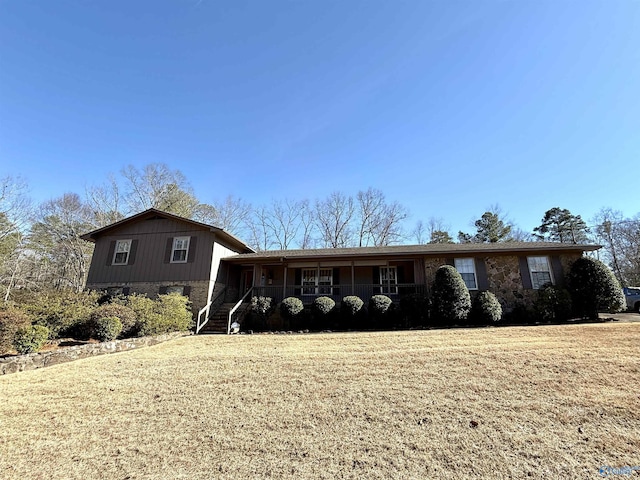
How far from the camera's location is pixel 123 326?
411 inches

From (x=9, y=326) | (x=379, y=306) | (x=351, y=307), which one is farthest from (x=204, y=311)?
(x=379, y=306)

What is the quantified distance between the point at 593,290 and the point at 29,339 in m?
18.5

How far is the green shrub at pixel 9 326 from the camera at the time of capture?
7074 millimetres

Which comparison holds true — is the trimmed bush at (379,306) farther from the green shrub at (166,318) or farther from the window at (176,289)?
the window at (176,289)

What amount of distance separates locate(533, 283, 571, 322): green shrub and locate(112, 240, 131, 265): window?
64.6 feet

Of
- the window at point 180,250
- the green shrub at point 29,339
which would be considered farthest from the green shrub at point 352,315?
the green shrub at point 29,339

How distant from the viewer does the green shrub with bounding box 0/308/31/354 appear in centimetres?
707

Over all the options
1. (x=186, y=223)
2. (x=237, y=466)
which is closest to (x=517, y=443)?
(x=237, y=466)

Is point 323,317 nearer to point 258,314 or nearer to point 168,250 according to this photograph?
point 258,314

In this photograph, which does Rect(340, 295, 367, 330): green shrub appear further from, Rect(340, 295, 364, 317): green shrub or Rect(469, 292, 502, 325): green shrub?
Rect(469, 292, 502, 325): green shrub

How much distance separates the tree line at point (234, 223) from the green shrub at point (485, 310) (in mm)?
18436

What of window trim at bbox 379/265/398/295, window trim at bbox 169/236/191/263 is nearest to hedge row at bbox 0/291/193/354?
window trim at bbox 169/236/191/263

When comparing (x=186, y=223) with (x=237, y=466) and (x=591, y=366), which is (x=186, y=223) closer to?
(x=237, y=466)

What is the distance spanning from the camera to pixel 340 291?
1575cm
